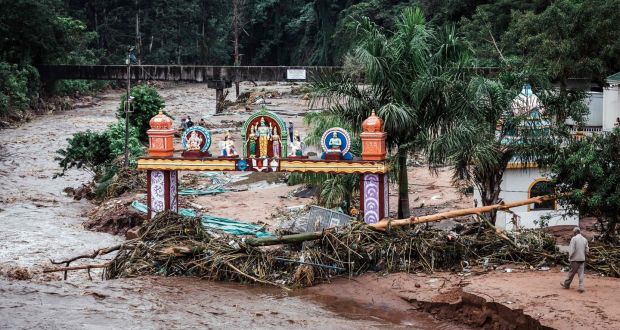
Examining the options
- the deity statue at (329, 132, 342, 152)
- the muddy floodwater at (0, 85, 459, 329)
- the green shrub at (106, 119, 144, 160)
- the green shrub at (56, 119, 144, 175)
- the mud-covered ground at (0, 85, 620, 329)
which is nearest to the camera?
the mud-covered ground at (0, 85, 620, 329)

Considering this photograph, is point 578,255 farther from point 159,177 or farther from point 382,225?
point 159,177

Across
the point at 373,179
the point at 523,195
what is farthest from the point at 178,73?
the point at 373,179

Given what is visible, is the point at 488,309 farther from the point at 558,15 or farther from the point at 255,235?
the point at 558,15

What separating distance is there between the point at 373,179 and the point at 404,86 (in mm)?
2432

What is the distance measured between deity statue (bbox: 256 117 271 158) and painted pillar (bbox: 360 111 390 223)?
246 centimetres

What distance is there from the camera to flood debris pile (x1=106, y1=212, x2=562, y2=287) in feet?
66.2

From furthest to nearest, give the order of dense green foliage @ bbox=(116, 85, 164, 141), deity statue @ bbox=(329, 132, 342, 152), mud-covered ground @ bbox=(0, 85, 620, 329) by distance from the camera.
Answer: dense green foliage @ bbox=(116, 85, 164, 141), deity statue @ bbox=(329, 132, 342, 152), mud-covered ground @ bbox=(0, 85, 620, 329)

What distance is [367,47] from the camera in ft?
74.3

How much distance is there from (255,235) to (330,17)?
58.3 metres

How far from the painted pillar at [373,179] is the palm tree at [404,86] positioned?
0.50 meters

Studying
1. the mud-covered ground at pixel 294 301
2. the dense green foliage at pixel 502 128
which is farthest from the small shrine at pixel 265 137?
the mud-covered ground at pixel 294 301

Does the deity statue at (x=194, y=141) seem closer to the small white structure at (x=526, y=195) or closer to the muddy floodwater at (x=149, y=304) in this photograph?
the muddy floodwater at (x=149, y=304)

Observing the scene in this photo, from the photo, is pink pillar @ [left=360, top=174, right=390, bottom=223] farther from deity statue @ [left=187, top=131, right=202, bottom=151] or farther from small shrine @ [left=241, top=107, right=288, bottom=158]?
deity statue @ [left=187, top=131, right=202, bottom=151]

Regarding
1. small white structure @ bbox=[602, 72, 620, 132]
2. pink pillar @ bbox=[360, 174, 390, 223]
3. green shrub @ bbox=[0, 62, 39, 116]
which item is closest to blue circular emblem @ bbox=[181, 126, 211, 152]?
pink pillar @ bbox=[360, 174, 390, 223]
